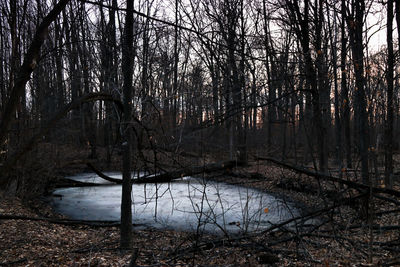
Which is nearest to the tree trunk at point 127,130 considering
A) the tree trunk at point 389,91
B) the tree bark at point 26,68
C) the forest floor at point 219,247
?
the forest floor at point 219,247

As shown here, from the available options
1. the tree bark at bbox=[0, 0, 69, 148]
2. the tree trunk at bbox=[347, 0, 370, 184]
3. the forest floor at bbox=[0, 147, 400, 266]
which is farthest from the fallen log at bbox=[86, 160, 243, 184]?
the tree trunk at bbox=[347, 0, 370, 184]

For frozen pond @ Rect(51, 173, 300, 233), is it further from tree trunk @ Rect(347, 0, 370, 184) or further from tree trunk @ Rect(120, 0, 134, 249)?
tree trunk @ Rect(347, 0, 370, 184)

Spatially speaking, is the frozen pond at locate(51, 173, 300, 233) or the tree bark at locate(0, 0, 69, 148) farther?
the frozen pond at locate(51, 173, 300, 233)

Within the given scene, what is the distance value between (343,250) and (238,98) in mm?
2882

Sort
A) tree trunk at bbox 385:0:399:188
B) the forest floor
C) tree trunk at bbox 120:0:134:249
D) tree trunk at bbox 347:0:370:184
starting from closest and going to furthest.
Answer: the forest floor, tree trunk at bbox 120:0:134:249, tree trunk at bbox 347:0:370:184, tree trunk at bbox 385:0:399:188

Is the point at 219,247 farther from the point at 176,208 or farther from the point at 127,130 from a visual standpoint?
the point at 176,208

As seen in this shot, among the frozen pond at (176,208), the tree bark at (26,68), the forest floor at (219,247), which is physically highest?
the tree bark at (26,68)

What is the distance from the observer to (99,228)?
8.25 metres

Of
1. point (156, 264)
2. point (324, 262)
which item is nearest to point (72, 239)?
point (156, 264)

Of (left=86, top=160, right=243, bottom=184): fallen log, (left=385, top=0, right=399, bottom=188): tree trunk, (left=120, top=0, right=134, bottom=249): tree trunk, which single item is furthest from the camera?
(left=385, top=0, right=399, bottom=188): tree trunk

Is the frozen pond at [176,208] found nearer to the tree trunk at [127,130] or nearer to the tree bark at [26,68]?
the tree trunk at [127,130]

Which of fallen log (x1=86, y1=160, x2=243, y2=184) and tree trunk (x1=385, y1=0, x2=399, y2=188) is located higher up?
tree trunk (x1=385, y1=0, x2=399, y2=188)

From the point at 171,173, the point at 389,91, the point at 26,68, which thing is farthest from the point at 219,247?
the point at 389,91

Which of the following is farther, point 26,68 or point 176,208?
point 176,208
